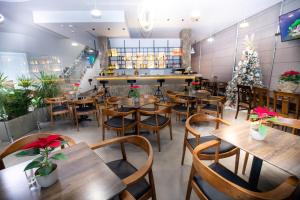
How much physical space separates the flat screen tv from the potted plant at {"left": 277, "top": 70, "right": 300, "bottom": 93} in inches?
55.2

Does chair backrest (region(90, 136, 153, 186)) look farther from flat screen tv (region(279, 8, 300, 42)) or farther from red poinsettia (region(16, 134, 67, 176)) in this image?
flat screen tv (region(279, 8, 300, 42))

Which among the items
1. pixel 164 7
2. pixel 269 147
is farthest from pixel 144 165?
pixel 164 7

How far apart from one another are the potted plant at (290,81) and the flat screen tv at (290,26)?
55.2 inches

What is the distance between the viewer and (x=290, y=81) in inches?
118

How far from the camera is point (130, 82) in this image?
6375mm

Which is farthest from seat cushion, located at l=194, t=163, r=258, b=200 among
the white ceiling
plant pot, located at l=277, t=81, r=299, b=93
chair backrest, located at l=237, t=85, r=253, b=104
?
the white ceiling

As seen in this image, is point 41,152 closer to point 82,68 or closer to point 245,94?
point 245,94

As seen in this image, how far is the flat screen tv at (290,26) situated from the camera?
363 centimetres

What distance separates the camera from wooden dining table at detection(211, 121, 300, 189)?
43.8 inches

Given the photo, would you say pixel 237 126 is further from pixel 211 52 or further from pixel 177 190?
pixel 211 52

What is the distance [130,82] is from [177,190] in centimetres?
508

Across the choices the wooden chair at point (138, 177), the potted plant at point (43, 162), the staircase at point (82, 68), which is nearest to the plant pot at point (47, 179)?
the potted plant at point (43, 162)

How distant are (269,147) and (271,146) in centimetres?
4

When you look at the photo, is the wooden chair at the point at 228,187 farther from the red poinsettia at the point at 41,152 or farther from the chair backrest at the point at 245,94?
the chair backrest at the point at 245,94
